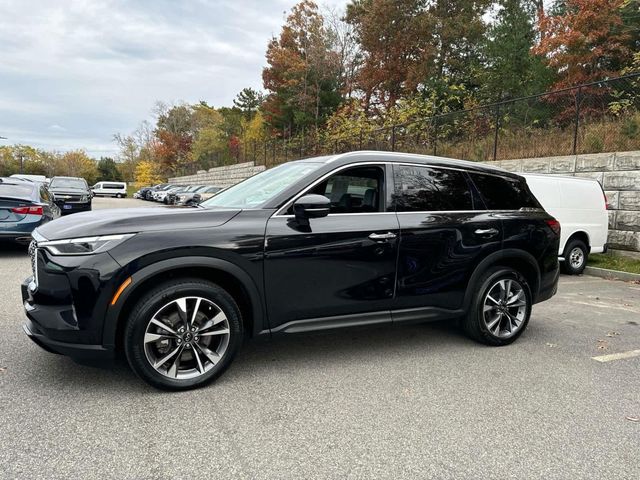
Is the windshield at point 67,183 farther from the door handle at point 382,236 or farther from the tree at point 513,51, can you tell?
the door handle at point 382,236

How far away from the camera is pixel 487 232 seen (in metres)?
4.48

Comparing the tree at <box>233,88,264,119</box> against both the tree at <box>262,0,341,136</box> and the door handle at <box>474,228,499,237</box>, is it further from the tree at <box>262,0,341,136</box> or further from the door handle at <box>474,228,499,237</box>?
the door handle at <box>474,228,499,237</box>

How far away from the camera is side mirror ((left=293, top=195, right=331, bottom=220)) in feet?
11.5

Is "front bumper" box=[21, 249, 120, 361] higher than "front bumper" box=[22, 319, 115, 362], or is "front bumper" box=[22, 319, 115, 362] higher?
"front bumper" box=[21, 249, 120, 361]

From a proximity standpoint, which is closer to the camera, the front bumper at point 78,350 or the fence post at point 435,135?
the front bumper at point 78,350

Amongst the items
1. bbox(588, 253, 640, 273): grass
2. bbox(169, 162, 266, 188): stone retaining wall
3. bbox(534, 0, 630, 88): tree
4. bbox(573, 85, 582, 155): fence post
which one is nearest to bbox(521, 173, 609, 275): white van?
bbox(588, 253, 640, 273): grass

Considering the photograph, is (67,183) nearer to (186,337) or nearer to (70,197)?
(70,197)

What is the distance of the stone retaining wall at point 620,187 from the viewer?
1008 centimetres

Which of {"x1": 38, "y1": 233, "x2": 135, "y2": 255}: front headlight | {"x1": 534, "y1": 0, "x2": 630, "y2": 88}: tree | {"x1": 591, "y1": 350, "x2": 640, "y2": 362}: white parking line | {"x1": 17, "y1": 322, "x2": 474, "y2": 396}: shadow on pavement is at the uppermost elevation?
{"x1": 534, "y1": 0, "x2": 630, "y2": 88}: tree

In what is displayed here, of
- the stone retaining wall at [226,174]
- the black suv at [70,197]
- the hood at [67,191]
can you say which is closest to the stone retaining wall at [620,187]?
the black suv at [70,197]

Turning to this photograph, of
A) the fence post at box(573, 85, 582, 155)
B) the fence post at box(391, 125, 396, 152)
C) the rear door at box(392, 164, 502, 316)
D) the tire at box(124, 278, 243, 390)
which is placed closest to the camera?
the tire at box(124, 278, 243, 390)

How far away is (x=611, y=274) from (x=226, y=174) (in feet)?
105

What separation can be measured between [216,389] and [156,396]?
415 mm

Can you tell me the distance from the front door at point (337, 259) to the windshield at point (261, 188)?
243 millimetres
